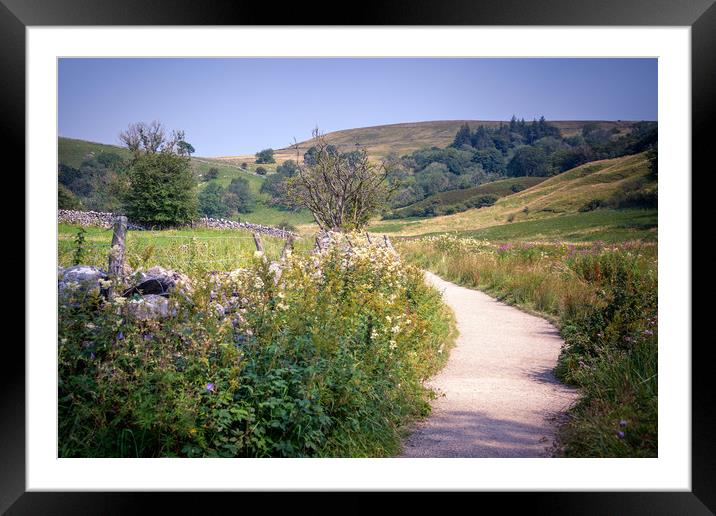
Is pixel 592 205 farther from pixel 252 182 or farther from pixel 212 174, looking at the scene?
pixel 212 174

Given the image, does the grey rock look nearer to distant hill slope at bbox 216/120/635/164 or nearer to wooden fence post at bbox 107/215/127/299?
wooden fence post at bbox 107/215/127/299

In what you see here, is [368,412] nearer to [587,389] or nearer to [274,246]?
[587,389]

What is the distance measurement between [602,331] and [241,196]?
7.38m

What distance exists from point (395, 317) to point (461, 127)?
7210 millimetres

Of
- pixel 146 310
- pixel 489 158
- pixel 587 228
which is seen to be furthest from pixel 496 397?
pixel 489 158

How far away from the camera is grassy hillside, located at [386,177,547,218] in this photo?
1241cm

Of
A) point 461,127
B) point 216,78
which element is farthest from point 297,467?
point 461,127

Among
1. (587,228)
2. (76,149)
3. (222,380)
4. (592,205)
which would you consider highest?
(76,149)

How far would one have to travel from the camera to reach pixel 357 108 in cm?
761

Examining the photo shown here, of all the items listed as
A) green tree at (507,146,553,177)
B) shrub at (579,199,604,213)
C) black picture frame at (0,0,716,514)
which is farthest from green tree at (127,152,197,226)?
shrub at (579,199,604,213)

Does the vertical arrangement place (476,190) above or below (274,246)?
above
